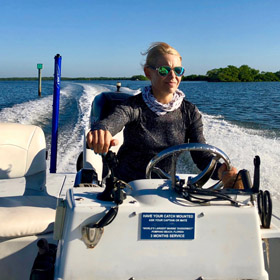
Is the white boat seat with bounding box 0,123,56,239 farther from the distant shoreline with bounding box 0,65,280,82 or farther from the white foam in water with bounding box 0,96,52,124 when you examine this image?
the distant shoreline with bounding box 0,65,280,82

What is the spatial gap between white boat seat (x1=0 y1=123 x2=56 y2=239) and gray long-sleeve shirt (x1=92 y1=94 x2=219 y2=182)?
47 centimetres

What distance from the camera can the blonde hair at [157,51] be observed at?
74.6 inches

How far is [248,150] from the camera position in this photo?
5.25 meters

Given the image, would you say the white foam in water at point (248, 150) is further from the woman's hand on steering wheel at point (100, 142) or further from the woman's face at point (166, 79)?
the woman's hand on steering wheel at point (100, 142)

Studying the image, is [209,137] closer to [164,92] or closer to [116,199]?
[164,92]

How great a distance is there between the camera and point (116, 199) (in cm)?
115

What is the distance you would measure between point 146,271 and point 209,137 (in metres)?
5.19

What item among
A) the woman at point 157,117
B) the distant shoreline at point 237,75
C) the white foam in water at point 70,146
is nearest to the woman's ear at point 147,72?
the woman at point 157,117

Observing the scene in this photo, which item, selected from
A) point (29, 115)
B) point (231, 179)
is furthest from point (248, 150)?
point (29, 115)

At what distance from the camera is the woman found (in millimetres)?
1874

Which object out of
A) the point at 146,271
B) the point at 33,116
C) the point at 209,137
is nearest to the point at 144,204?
the point at 146,271

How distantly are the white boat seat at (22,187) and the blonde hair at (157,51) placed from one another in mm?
847

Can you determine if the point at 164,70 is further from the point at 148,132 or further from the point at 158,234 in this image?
the point at 158,234

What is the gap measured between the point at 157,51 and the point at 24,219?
1021 millimetres
